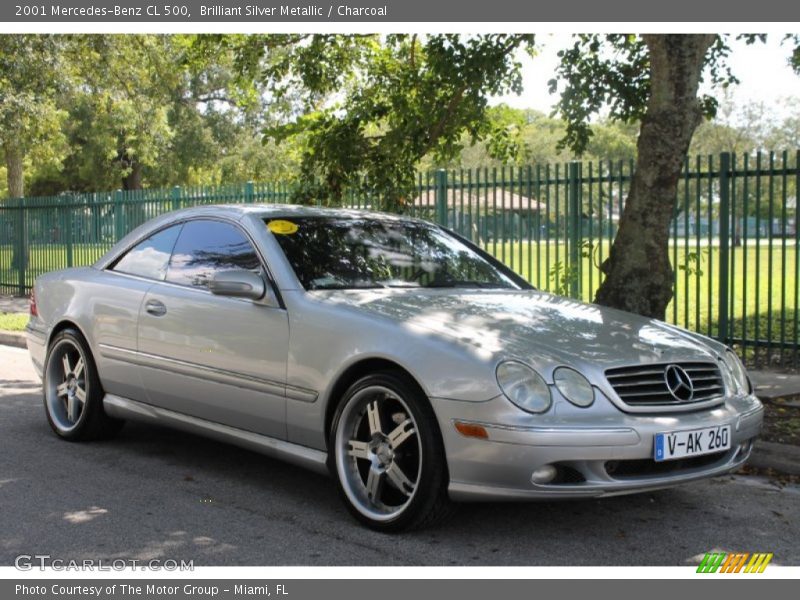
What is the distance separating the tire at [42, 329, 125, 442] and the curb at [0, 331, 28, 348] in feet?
20.1

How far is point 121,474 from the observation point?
225 inches

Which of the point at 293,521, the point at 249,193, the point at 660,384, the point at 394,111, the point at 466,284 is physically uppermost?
the point at 394,111

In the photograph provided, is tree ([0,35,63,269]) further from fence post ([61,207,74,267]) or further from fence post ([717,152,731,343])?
fence post ([717,152,731,343])

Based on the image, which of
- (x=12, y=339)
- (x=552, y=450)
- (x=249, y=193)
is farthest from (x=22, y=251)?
(x=552, y=450)

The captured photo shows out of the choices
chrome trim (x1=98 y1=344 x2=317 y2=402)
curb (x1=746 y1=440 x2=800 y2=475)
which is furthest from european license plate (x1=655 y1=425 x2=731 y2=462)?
chrome trim (x1=98 y1=344 x2=317 y2=402)

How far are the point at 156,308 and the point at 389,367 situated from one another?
1936 mm

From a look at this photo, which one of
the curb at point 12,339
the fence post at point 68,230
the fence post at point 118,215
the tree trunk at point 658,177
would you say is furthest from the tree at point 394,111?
the fence post at point 68,230

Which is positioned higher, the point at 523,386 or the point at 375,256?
the point at 375,256

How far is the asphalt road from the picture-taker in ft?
14.0

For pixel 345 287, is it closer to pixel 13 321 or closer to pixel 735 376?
pixel 735 376

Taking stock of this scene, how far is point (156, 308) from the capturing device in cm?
583

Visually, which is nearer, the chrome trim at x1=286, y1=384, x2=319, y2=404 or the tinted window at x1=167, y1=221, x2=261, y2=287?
the chrome trim at x1=286, y1=384, x2=319, y2=404

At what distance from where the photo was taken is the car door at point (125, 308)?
6004 mm

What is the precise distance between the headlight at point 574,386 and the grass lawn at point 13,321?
35.4ft
